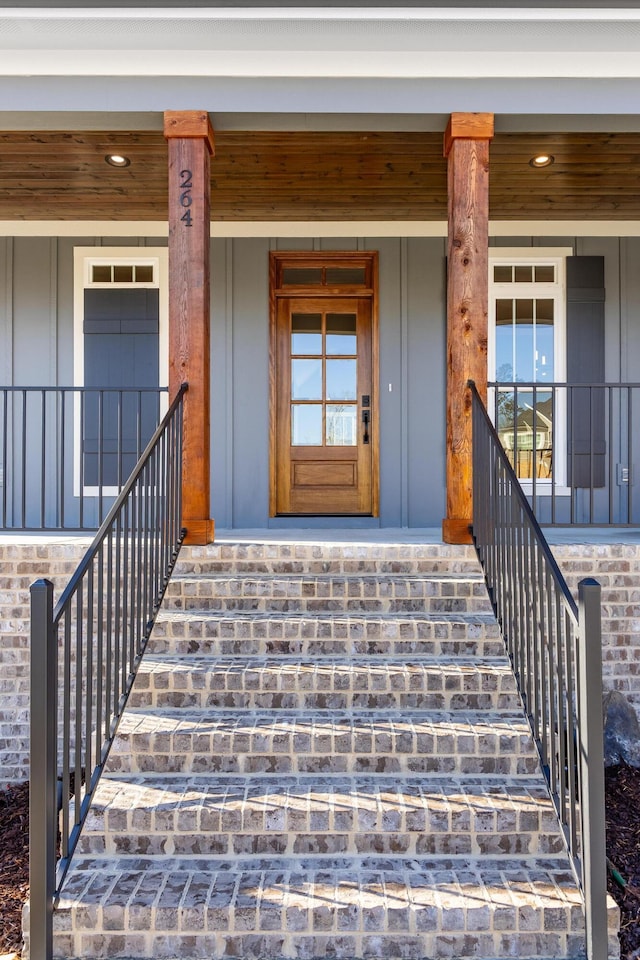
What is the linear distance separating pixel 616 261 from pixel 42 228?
195 inches

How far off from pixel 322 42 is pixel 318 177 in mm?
1105

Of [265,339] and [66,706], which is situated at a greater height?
[265,339]

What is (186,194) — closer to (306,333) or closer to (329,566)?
(306,333)

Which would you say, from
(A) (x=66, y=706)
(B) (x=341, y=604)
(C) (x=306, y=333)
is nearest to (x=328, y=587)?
(B) (x=341, y=604)

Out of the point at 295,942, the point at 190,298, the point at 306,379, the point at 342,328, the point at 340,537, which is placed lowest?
the point at 295,942

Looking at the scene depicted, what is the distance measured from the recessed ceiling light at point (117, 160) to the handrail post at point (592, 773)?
4.08 meters

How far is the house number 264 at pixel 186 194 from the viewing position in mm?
3676

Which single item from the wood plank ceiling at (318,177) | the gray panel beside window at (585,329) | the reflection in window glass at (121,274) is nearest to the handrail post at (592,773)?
the wood plank ceiling at (318,177)

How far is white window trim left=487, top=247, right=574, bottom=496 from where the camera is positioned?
547 centimetres

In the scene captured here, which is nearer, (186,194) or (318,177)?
(186,194)

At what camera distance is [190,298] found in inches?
144

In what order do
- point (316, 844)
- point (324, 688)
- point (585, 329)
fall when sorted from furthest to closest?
point (585, 329) → point (324, 688) → point (316, 844)

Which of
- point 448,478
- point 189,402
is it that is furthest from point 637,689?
point 189,402

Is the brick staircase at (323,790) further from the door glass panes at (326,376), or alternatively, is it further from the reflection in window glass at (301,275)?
the reflection in window glass at (301,275)
